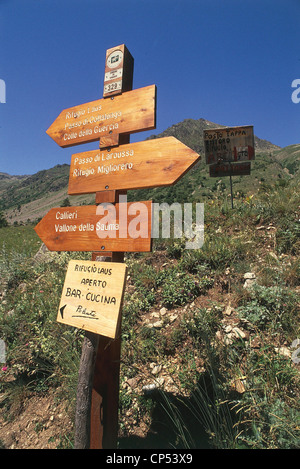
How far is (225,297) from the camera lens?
3.52 m

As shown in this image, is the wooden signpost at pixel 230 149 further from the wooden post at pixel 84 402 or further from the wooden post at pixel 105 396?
the wooden post at pixel 84 402

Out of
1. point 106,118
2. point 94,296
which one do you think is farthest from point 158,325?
point 106,118

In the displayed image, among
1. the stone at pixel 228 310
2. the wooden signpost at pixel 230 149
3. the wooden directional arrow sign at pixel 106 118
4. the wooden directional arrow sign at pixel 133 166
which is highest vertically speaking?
the wooden signpost at pixel 230 149

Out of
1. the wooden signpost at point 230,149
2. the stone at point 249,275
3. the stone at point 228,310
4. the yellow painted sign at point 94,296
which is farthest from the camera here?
the wooden signpost at point 230,149

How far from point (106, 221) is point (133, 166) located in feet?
1.65

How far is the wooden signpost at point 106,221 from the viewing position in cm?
178

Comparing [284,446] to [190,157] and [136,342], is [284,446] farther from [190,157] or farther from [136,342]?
[190,157]

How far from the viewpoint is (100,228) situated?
204 cm

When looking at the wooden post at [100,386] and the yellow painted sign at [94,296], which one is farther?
the wooden post at [100,386]

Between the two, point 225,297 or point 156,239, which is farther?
point 156,239

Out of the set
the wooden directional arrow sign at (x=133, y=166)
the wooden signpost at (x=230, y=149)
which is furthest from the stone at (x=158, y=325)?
the wooden signpost at (x=230, y=149)

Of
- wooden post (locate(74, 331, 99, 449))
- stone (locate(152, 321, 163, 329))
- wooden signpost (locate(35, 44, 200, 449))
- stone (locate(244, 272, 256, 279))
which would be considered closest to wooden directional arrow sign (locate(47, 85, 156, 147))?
wooden signpost (locate(35, 44, 200, 449))
